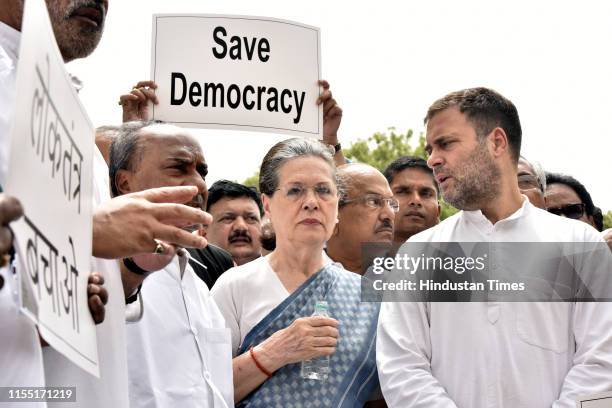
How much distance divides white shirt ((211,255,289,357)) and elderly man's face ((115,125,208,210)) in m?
0.60

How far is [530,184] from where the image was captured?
16.4ft

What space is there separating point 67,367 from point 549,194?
4.37m

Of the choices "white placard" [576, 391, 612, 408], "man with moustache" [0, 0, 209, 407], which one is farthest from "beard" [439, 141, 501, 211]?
"man with moustache" [0, 0, 209, 407]

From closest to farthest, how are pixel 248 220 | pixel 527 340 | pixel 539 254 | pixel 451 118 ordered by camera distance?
1. pixel 527 340
2. pixel 539 254
3. pixel 451 118
4. pixel 248 220

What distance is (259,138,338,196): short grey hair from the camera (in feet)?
13.4

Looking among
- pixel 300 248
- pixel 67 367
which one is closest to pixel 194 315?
pixel 300 248

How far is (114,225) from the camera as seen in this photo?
1.77 m

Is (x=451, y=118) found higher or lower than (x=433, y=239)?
higher

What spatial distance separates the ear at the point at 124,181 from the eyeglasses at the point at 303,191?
35.3 inches

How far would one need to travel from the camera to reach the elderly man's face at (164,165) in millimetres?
3309

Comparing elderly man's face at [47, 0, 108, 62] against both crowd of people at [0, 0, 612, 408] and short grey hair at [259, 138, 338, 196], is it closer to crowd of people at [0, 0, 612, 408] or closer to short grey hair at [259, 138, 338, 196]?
crowd of people at [0, 0, 612, 408]

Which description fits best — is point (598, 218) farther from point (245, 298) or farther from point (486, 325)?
point (245, 298)

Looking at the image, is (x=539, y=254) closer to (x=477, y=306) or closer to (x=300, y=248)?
(x=477, y=306)

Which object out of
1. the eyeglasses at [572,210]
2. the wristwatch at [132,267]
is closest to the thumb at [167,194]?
the wristwatch at [132,267]
